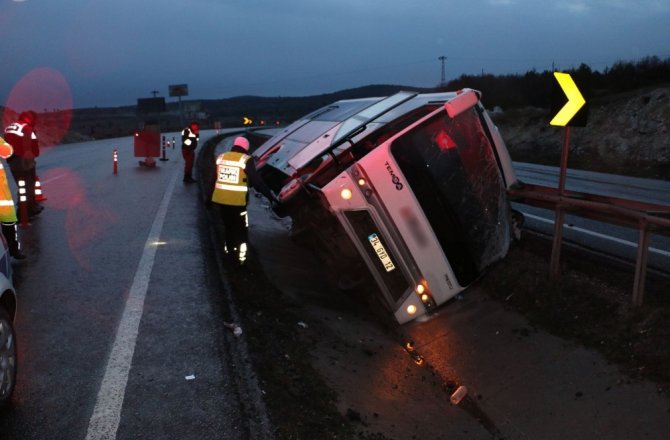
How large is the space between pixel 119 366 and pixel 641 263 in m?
4.53

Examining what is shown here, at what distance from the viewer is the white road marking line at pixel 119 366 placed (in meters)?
3.40

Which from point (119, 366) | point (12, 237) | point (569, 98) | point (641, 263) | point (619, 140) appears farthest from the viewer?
point (619, 140)

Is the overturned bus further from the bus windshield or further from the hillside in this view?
the hillside

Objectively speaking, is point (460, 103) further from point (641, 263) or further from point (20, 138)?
point (20, 138)

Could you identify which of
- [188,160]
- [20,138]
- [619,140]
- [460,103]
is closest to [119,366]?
[460,103]

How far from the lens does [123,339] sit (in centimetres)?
457

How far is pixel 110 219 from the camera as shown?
930cm

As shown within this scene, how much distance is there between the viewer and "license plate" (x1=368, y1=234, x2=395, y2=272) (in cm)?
588

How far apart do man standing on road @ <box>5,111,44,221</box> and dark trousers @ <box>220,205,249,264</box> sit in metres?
4.06

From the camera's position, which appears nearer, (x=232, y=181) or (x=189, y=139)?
(x=232, y=181)

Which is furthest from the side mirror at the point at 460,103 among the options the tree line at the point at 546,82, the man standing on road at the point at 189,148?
the tree line at the point at 546,82

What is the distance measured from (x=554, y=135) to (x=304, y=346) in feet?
84.5

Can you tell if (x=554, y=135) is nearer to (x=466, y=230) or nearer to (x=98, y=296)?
(x=466, y=230)

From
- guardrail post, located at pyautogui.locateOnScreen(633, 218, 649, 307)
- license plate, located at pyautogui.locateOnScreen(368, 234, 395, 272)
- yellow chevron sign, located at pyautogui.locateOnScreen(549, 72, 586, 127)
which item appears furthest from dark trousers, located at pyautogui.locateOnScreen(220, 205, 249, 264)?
guardrail post, located at pyautogui.locateOnScreen(633, 218, 649, 307)
